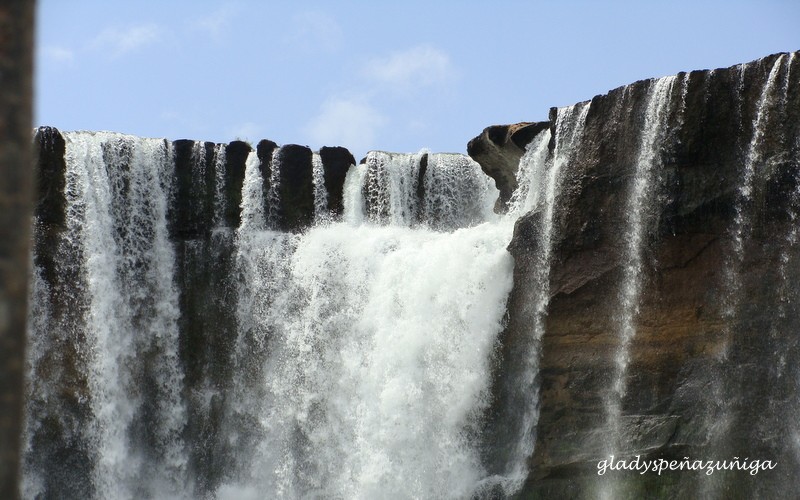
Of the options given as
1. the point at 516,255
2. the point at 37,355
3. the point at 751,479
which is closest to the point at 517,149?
the point at 516,255

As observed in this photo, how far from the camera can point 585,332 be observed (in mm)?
20219

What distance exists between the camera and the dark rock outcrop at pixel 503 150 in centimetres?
2339

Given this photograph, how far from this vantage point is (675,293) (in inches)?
760

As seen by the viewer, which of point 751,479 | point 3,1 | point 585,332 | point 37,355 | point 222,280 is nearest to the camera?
point 3,1

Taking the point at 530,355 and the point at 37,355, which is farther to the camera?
the point at 37,355

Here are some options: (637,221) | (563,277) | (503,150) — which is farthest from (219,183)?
(637,221)

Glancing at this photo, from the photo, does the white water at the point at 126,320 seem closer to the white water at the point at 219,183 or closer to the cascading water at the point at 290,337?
the cascading water at the point at 290,337

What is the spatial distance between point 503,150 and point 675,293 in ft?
19.4

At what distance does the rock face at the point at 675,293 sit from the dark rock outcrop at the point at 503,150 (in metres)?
2.07

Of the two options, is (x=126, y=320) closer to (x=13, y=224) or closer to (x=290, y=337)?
(x=290, y=337)

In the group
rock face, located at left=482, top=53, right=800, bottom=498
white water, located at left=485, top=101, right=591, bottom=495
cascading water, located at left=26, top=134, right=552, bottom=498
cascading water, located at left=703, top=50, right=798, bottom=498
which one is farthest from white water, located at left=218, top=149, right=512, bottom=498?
cascading water, located at left=703, top=50, right=798, bottom=498

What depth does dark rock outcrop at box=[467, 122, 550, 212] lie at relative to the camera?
2339 centimetres

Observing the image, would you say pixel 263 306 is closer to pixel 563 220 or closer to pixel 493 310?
pixel 493 310

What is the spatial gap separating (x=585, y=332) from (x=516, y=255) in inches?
83.9
